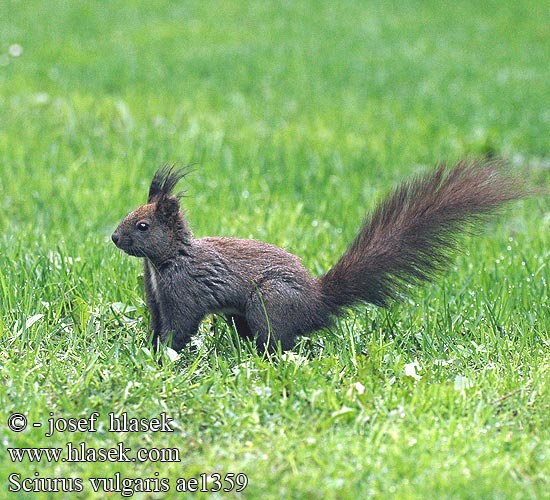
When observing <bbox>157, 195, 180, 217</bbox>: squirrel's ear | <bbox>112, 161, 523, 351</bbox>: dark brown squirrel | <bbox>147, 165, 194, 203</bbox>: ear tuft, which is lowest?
<bbox>112, 161, 523, 351</bbox>: dark brown squirrel

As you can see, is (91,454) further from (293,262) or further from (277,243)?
(277,243)

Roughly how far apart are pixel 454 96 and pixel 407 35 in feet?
14.0

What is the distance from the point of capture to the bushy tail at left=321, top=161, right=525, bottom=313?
3.83 meters

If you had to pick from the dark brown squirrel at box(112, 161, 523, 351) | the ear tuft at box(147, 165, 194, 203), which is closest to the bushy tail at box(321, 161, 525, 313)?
the dark brown squirrel at box(112, 161, 523, 351)

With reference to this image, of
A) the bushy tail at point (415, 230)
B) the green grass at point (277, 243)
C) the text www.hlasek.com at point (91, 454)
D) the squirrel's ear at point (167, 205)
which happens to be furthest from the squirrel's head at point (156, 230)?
the text www.hlasek.com at point (91, 454)

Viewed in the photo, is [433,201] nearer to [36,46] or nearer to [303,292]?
[303,292]

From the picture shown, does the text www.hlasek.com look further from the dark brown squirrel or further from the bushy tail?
the bushy tail

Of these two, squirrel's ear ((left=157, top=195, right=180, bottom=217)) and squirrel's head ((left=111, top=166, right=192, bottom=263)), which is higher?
squirrel's ear ((left=157, top=195, right=180, bottom=217))

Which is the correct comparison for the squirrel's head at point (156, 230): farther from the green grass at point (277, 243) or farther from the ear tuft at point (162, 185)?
the green grass at point (277, 243)

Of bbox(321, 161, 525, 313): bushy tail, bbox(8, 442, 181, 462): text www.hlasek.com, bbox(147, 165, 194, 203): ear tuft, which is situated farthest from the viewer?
bbox(147, 165, 194, 203): ear tuft

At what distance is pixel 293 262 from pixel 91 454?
1357 millimetres

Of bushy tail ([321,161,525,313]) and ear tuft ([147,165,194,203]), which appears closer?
bushy tail ([321,161,525,313])

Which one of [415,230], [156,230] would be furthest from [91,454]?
[415,230]

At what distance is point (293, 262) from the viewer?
4.00 metres
